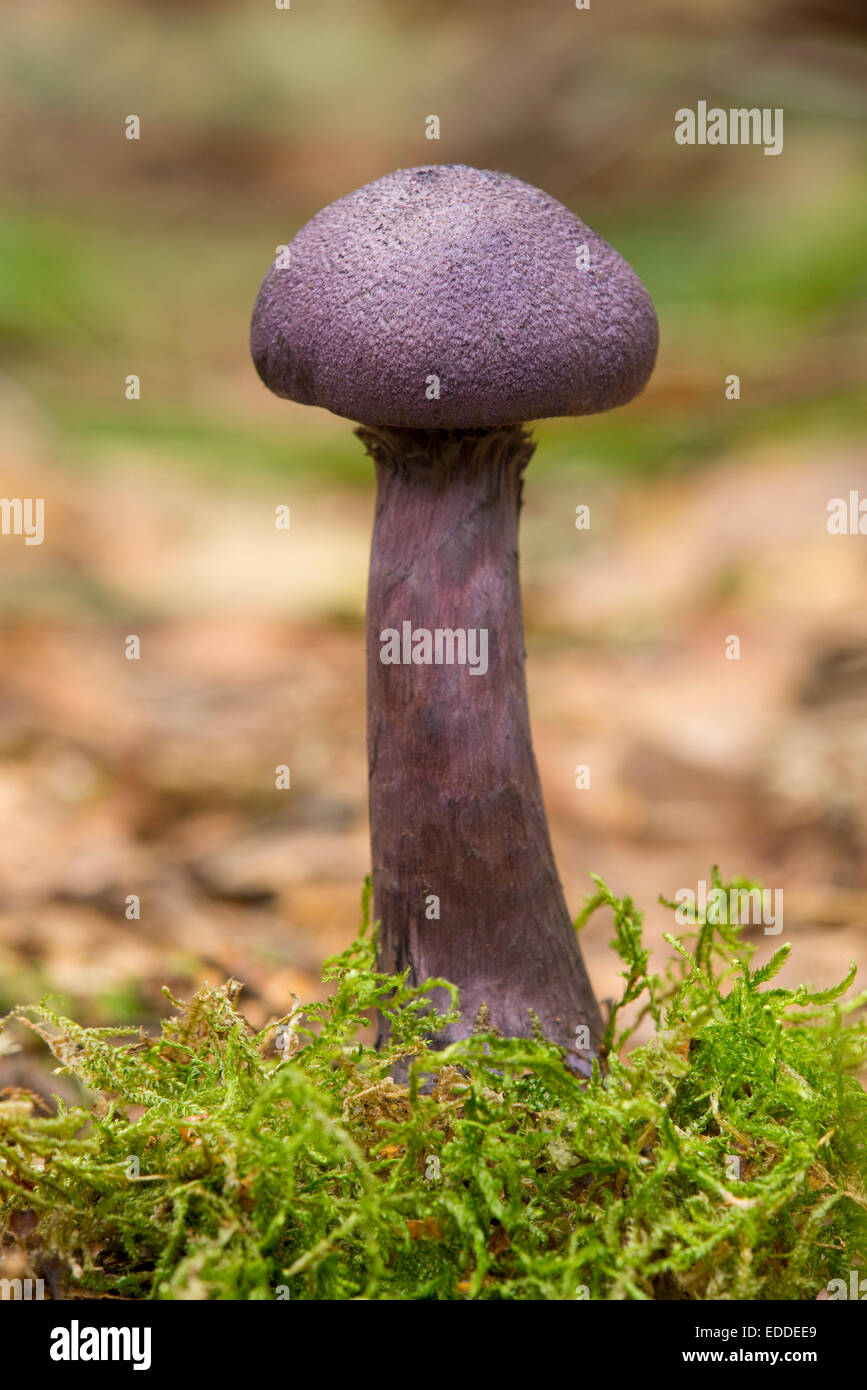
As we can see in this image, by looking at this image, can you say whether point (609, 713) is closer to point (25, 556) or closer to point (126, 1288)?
point (25, 556)

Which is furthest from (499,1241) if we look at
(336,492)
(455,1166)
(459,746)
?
(336,492)

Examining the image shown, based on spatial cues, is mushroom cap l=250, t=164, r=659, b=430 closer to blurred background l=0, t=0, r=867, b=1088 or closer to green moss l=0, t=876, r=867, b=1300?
green moss l=0, t=876, r=867, b=1300

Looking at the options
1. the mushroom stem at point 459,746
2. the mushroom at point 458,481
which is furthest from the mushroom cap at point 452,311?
the mushroom stem at point 459,746

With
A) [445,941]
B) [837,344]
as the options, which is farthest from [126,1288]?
[837,344]

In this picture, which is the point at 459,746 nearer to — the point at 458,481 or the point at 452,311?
the point at 458,481

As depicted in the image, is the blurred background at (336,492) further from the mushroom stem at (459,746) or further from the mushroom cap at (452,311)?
the mushroom cap at (452,311)
